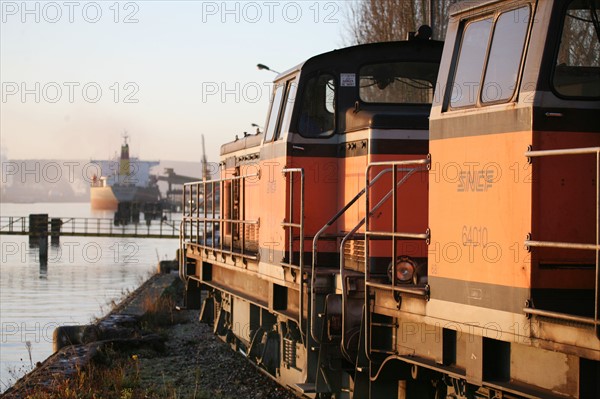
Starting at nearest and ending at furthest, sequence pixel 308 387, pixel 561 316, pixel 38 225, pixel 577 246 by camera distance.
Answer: pixel 577 246, pixel 561 316, pixel 308 387, pixel 38 225

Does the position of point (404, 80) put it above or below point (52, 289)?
above

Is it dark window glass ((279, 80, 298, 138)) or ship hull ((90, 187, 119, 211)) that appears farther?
ship hull ((90, 187, 119, 211))

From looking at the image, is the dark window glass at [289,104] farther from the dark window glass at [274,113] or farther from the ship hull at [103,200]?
the ship hull at [103,200]

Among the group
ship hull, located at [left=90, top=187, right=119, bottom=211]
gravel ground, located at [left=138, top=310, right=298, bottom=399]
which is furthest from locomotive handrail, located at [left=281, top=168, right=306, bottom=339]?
ship hull, located at [left=90, top=187, right=119, bottom=211]

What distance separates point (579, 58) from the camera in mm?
6738

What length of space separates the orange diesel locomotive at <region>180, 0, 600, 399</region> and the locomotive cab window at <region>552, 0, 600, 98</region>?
10mm

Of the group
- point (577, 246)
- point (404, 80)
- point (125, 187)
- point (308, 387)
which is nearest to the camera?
point (577, 246)

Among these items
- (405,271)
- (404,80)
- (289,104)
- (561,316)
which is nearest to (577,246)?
(561,316)

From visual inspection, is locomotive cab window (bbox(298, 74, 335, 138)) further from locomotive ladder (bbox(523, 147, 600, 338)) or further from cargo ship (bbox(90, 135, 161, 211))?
cargo ship (bbox(90, 135, 161, 211))

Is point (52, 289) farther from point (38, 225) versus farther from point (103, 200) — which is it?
point (103, 200)

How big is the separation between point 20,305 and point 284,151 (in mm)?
20746

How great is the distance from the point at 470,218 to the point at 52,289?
3088 centimetres

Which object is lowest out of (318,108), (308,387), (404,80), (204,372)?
(204,372)

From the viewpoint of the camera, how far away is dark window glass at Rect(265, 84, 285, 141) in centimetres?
1238
